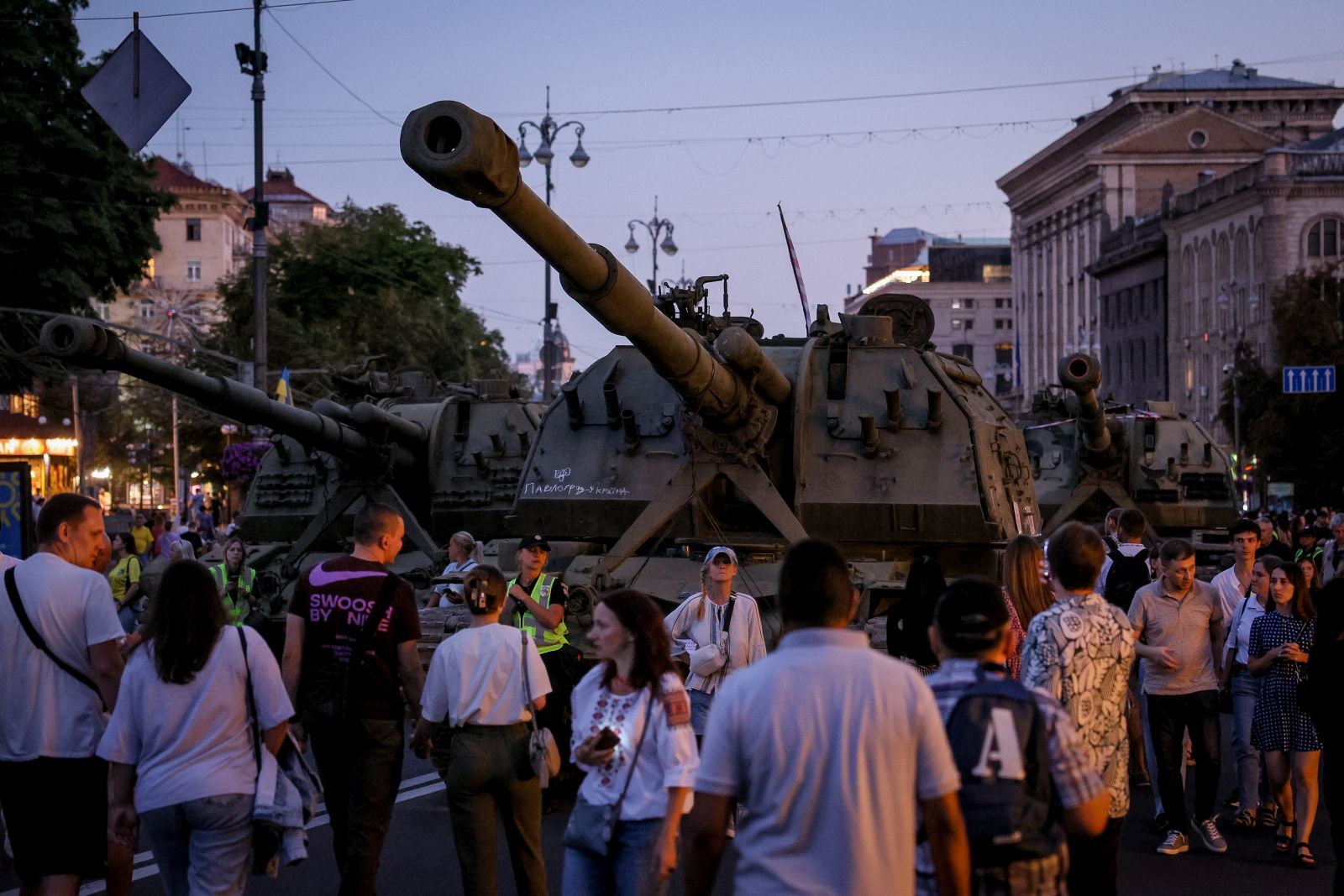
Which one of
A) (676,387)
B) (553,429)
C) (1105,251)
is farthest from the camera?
(1105,251)

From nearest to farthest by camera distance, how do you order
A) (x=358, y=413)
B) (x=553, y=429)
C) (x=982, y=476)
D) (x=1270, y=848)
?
(x=1270, y=848) < (x=982, y=476) < (x=553, y=429) < (x=358, y=413)

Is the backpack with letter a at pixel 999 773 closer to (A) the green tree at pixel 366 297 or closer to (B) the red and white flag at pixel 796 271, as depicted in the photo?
(B) the red and white flag at pixel 796 271

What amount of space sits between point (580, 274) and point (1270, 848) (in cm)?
503

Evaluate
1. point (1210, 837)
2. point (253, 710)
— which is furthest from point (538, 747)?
point (1210, 837)

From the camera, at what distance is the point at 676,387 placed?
11867 millimetres

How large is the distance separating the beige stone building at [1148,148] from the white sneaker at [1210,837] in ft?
273

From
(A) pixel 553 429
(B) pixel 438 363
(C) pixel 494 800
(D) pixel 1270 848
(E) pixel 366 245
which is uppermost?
(E) pixel 366 245

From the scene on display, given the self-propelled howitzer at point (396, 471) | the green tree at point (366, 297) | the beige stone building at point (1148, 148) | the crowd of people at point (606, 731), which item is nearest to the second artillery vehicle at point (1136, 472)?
the self-propelled howitzer at point (396, 471)

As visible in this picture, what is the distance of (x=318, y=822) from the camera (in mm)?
11648

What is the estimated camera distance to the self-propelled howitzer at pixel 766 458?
12.6 metres

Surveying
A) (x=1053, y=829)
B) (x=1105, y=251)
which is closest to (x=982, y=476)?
(x=1053, y=829)

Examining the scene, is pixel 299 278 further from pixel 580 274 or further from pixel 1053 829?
pixel 1053 829

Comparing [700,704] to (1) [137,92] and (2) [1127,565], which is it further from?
(1) [137,92]

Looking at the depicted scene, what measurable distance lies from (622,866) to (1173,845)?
4.83 meters
